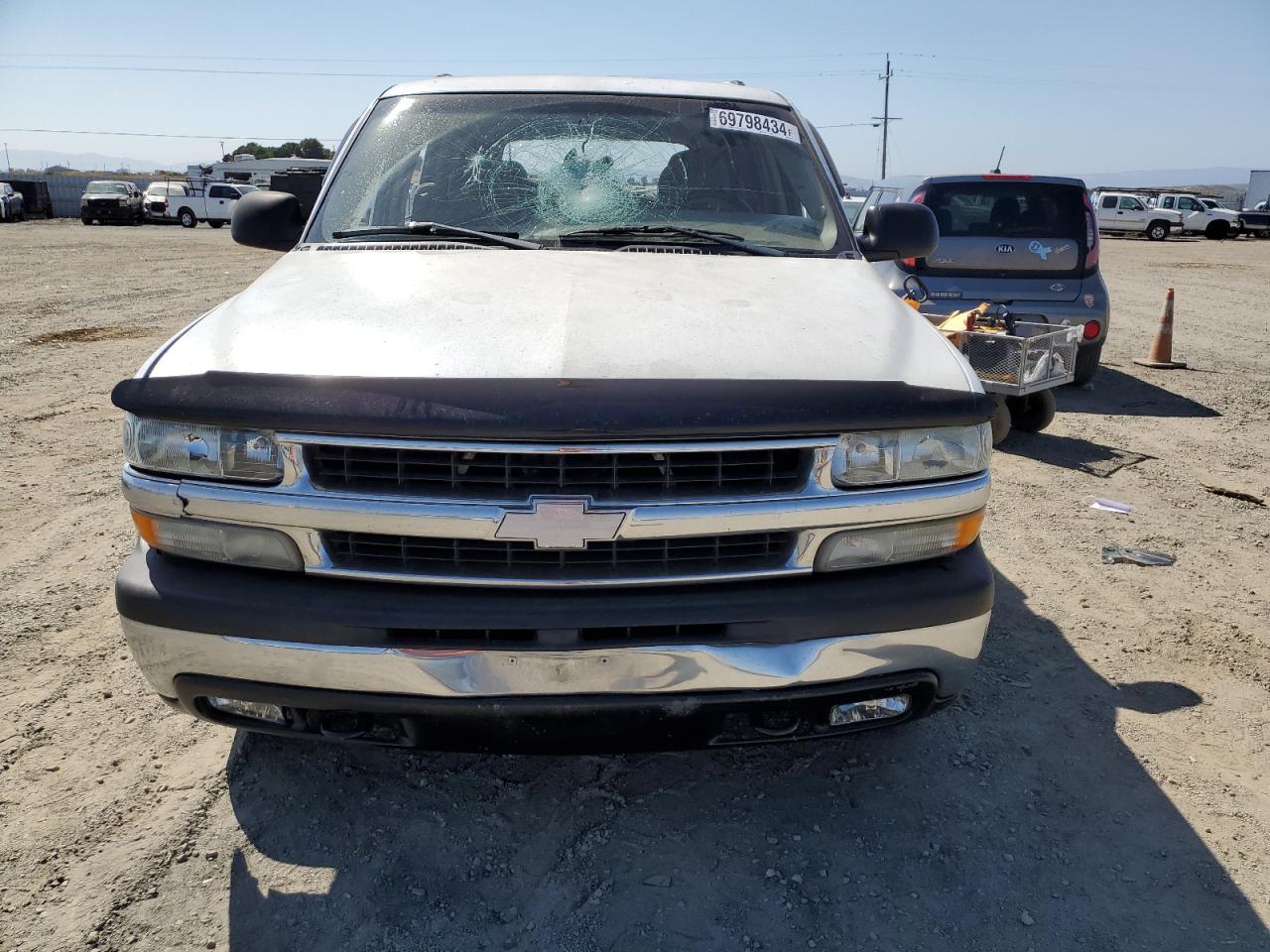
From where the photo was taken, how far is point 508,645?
2.27 metres

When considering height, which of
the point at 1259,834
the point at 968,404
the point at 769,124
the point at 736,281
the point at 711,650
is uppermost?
the point at 769,124

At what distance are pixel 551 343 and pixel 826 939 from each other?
1.59 m

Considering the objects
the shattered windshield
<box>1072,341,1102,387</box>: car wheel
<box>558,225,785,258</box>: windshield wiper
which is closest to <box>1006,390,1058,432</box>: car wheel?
<box>1072,341,1102,387</box>: car wheel

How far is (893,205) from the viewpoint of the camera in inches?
151

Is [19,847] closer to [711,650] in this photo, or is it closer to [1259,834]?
[711,650]

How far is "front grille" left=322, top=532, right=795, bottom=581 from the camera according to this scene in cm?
229

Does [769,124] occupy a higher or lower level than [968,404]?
higher

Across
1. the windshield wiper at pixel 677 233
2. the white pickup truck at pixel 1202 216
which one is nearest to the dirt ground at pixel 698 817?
the windshield wiper at pixel 677 233

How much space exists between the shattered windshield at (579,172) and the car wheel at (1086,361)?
5.40 meters

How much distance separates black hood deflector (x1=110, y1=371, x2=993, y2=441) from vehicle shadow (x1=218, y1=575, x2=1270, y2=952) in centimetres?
117

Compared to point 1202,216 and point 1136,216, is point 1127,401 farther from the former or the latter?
point 1202,216

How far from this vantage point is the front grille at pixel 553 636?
2.27m

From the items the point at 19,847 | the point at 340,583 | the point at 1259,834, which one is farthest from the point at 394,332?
the point at 1259,834

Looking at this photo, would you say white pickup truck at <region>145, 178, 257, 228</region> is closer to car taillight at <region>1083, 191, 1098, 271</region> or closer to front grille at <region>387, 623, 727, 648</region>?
car taillight at <region>1083, 191, 1098, 271</region>
